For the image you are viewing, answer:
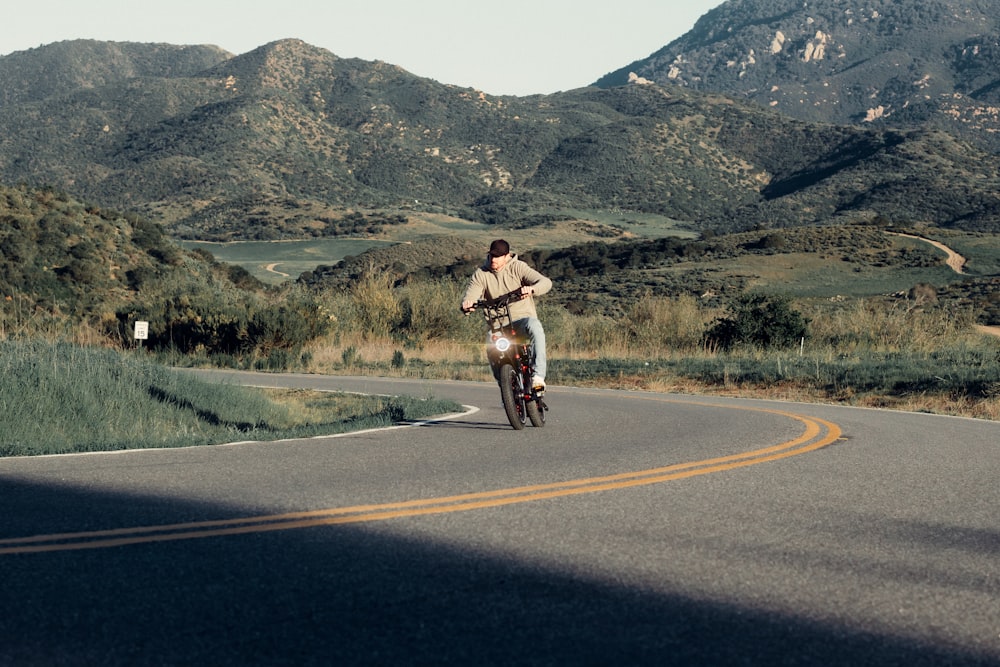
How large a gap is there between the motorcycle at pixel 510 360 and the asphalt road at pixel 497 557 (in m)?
2.17

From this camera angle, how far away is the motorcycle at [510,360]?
42.3ft

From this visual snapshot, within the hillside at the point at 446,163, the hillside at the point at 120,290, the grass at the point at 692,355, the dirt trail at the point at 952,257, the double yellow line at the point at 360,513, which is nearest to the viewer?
the double yellow line at the point at 360,513

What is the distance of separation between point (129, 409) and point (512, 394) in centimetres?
472

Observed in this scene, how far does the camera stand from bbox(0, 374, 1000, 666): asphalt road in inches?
185

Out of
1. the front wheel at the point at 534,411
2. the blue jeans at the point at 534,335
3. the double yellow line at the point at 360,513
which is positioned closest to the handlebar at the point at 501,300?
the blue jeans at the point at 534,335

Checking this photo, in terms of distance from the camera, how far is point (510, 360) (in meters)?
13.0

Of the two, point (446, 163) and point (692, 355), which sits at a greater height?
point (446, 163)

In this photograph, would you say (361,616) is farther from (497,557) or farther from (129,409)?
(129,409)

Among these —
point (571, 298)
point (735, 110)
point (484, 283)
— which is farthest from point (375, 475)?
point (735, 110)

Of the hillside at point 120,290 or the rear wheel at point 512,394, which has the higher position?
the hillside at point 120,290

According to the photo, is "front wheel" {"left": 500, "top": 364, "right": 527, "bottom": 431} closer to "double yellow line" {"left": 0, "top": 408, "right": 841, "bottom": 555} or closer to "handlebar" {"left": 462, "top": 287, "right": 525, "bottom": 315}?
"handlebar" {"left": 462, "top": 287, "right": 525, "bottom": 315}

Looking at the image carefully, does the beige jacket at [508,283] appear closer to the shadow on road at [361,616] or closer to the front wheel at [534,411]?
the front wheel at [534,411]

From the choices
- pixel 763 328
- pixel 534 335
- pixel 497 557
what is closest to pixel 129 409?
pixel 534 335

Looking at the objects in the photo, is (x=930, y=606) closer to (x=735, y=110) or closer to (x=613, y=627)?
(x=613, y=627)
